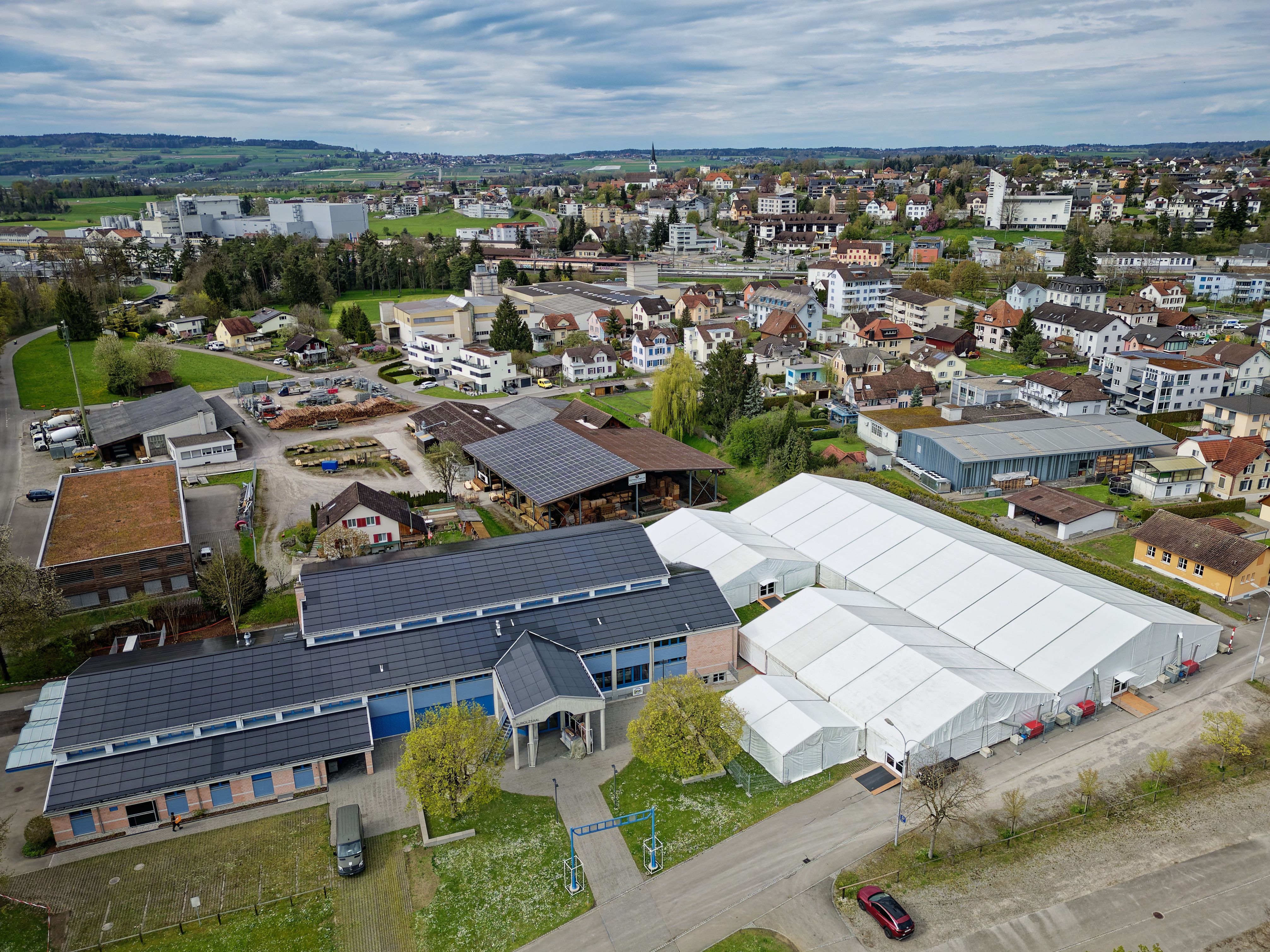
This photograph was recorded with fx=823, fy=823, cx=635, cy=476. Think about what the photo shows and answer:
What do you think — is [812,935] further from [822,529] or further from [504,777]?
Answer: [822,529]

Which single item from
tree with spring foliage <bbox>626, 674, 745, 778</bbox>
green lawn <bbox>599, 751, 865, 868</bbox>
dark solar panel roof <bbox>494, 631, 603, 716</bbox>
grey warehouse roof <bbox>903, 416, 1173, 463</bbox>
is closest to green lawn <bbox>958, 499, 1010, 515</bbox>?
grey warehouse roof <bbox>903, 416, 1173, 463</bbox>

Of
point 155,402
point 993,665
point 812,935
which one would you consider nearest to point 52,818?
point 812,935

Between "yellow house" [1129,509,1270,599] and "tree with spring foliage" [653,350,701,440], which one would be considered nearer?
"yellow house" [1129,509,1270,599]

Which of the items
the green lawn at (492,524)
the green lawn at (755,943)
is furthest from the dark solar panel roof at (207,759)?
the green lawn at (492,524)

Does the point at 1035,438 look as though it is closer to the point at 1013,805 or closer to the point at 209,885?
the point at 1013,805

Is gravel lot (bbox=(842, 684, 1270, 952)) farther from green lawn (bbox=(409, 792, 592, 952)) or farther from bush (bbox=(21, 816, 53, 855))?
bush (bbox=(21, 816, 53, 855))

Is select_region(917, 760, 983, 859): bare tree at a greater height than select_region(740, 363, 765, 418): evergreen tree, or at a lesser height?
lesser

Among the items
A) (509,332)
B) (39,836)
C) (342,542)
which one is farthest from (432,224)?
(39,836)
